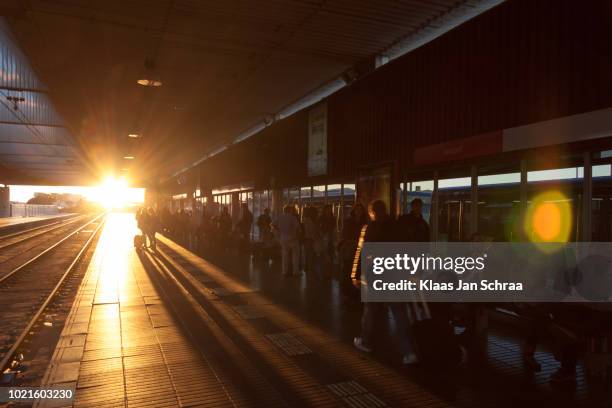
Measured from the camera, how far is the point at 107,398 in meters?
4.03

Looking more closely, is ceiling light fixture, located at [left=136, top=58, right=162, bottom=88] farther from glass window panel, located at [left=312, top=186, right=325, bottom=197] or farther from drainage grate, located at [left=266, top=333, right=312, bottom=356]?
drainage grate, located at [left=266, top=333, right=312, bottom=356]

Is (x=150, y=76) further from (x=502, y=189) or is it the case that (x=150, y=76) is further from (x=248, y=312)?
(x=502, y=189)

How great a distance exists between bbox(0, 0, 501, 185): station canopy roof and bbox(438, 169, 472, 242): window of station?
3417mm

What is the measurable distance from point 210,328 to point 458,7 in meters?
7.54

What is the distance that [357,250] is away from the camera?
5.14m

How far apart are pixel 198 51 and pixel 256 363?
8.88 m

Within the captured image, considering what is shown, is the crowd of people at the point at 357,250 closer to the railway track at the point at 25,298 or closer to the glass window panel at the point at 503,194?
the glass window panel at the point at 503,194

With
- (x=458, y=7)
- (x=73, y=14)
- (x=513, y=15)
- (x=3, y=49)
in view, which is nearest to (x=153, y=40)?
(x=73, y=14)

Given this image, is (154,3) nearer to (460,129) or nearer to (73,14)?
(73,14)

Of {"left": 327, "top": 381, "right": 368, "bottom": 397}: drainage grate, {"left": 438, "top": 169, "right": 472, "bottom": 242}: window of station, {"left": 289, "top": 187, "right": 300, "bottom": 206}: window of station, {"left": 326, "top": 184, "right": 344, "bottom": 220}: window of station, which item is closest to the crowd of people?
{"left": 326, "top": 184, "right": 344, "bottom": 220}: window of station

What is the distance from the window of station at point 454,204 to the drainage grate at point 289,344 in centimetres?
388

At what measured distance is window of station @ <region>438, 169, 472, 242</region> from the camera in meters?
7.97

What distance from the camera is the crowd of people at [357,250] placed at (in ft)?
15.5

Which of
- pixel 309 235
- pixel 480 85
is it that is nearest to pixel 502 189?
pixel 480 85
